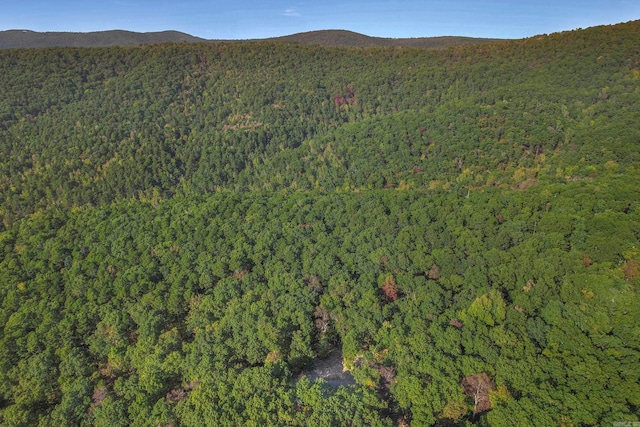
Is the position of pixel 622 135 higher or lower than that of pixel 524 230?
higher

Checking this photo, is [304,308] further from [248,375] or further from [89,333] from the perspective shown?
[89,333]

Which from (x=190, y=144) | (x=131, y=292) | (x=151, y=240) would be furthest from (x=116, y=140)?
(x=131, y=292)

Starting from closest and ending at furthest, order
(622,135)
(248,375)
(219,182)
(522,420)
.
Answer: (522,420)
(248,375)
(622,135)
(219,182)

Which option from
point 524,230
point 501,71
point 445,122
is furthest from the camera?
point 501,71

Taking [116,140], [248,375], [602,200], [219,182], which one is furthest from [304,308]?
[116,140]

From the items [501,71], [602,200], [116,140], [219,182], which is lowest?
[219,182]

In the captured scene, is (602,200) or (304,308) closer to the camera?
(304,308)

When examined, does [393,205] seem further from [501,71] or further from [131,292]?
[501,71]
